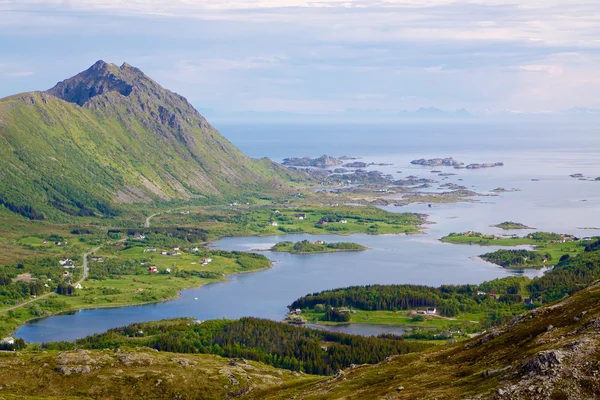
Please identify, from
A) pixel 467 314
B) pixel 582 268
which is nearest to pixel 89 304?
pixel 467 314

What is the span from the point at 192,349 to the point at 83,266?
89293 mm

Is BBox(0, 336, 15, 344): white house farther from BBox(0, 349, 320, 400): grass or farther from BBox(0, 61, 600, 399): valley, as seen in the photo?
BBox(0, 349, 320, 400): grass

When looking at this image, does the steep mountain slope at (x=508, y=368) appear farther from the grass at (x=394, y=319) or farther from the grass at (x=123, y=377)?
the grass at (x=394, y=319)

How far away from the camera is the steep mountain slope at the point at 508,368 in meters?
42.5

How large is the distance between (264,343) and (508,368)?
7133 centimetres

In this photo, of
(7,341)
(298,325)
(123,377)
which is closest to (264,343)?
(298,325)

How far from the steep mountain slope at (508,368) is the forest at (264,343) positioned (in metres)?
34.8

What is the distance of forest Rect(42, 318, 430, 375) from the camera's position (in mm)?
107312

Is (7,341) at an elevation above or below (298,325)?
above

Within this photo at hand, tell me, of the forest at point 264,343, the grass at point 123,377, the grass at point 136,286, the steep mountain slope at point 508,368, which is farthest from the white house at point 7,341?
the steep mountain slope at point 508,368

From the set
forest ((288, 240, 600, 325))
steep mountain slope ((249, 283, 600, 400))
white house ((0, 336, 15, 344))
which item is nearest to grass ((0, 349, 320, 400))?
steep mountain slope ((249, 283, 600, 400))

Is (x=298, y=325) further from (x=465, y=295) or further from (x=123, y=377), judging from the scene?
(x=123, y=377)

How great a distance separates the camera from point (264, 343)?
11500 cm

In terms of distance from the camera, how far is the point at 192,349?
4365 inches
